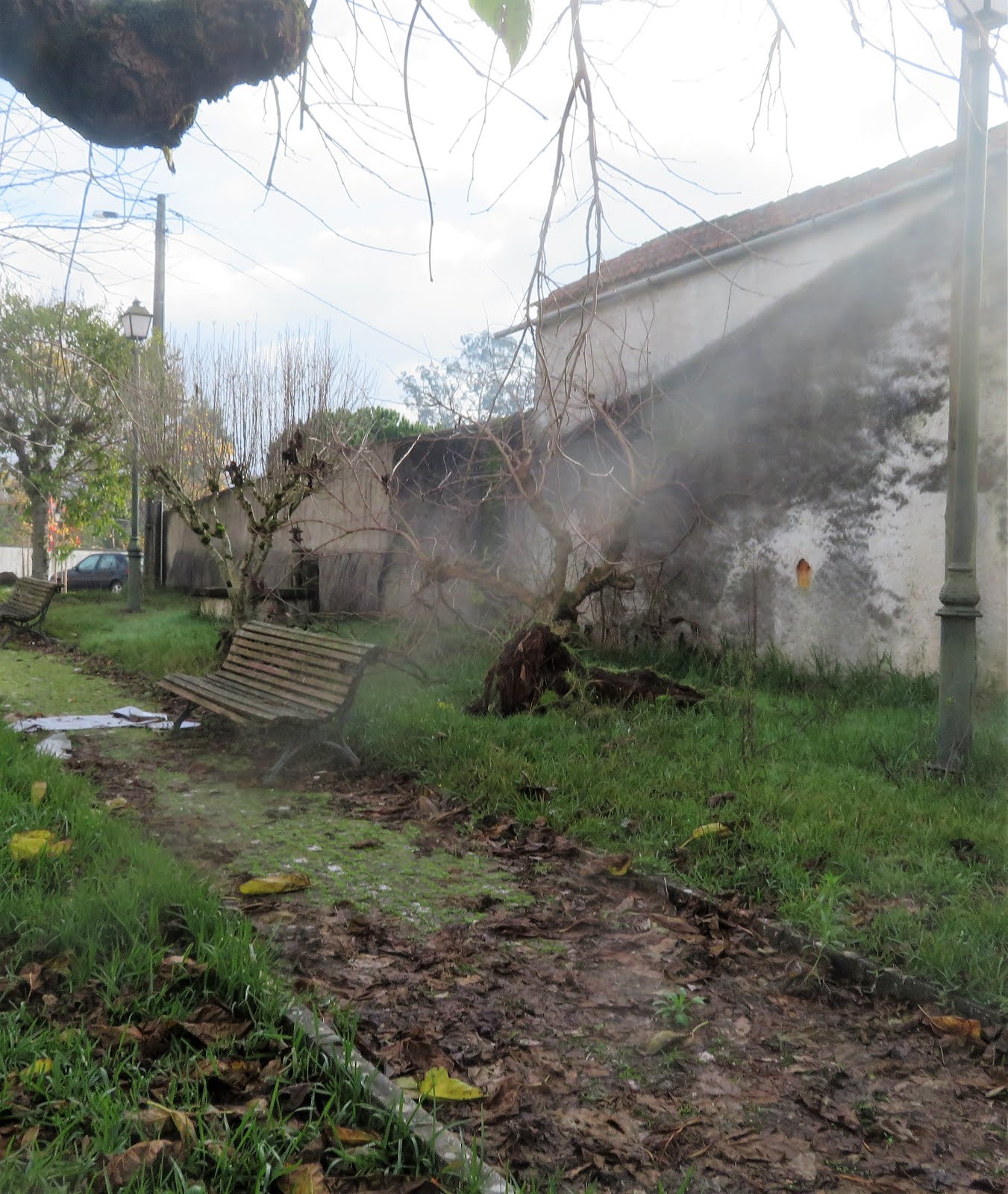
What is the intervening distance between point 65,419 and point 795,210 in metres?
15.8

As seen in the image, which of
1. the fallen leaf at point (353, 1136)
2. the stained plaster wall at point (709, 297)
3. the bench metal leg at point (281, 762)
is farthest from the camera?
→ the stained plaster wall at point (709, 297)

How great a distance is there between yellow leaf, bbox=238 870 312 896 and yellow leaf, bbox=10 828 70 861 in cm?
80

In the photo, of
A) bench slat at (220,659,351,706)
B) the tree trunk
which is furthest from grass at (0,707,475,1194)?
the tree trunk

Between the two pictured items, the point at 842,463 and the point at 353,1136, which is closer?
the point at 353,1136

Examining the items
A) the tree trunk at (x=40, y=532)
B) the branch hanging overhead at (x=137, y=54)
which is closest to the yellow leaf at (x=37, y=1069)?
the branch hanging overhead at (x=137, y=54)

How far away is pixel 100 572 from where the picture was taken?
31141mm

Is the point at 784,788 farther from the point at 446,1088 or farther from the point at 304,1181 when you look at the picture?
the point at 304,1181

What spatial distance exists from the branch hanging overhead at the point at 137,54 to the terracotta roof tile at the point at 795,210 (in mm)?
7420

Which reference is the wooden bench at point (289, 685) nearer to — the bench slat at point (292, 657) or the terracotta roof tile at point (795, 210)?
the bench slat at point (292, 657)

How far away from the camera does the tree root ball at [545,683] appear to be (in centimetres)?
815

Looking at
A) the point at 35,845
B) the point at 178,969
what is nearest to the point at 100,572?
the point at 35,845

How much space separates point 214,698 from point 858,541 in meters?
6.03

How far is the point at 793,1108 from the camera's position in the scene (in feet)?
9.73

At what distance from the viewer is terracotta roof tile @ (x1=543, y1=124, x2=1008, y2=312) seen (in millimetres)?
10070
